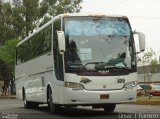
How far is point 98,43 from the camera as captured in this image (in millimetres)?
18000

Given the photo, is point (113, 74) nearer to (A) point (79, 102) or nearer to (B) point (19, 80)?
(A) point (79, 102)

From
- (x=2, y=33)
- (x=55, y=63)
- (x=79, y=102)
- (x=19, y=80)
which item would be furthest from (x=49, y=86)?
(x=2, y=33)

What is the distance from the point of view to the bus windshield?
1770cm

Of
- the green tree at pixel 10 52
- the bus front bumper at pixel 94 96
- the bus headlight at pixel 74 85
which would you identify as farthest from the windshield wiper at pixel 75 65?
the green tree at pixel 10 52

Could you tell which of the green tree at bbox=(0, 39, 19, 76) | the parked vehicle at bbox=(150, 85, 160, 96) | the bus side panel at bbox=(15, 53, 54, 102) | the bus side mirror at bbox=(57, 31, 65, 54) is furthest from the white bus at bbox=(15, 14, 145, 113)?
the green tree at bbox=(0, 39, 19, 76)

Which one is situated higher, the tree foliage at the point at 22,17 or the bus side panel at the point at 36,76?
the tree foliage at the point at 22,17

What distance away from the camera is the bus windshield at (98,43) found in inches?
697

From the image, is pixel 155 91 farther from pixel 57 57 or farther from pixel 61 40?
pixel 61 40

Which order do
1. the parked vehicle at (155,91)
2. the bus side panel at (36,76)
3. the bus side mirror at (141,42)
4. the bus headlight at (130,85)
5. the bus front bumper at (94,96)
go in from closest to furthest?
the bus front bumper at (94,96) < the bus headlight at (130,85) < the bus side mirror at (141,42) < the bus side panel at (36,76) < the parked vehicle at (155,91)

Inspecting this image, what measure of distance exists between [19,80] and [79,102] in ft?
38.5

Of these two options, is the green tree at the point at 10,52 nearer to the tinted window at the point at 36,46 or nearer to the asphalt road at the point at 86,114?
the tinted window at the point at 36,46

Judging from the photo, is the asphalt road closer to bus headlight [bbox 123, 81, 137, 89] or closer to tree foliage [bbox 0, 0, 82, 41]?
bus headlight [bbox 123, 81, 137, 89]

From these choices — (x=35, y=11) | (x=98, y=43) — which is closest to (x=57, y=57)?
(x=98, y=43)

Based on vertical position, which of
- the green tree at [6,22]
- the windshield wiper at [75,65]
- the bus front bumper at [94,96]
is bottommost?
the bus front bumper at [94,96]
